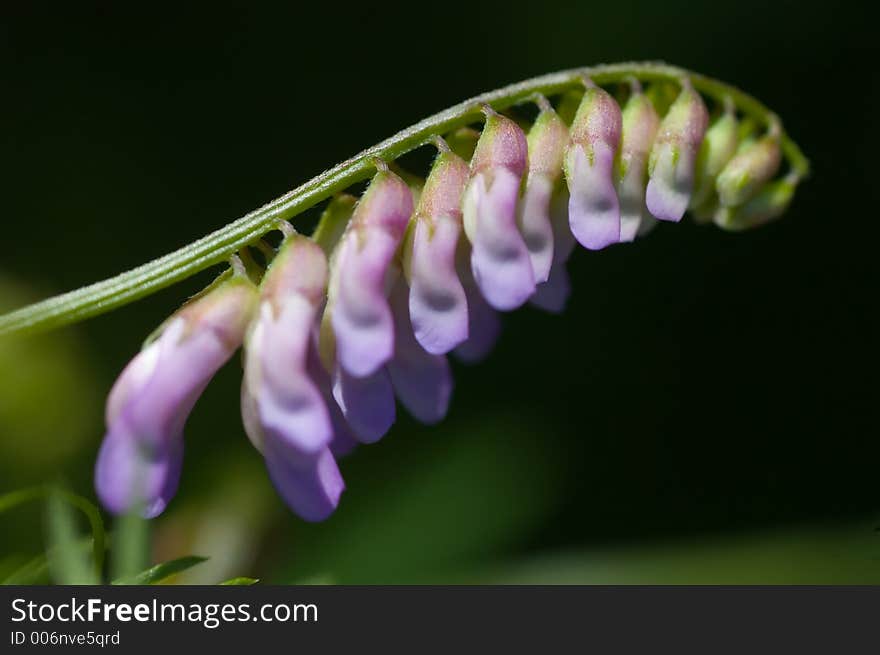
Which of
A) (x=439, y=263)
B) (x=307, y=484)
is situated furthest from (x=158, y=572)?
(x=439, y=263)

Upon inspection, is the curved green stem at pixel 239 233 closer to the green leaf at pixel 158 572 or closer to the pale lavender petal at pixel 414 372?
the pale lavender petal at pixel 414 372

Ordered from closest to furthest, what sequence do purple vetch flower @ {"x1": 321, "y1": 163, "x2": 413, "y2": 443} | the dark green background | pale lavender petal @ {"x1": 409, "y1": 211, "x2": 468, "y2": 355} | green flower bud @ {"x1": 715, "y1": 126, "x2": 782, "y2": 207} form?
purple vetch flower @ {"x1": 321, "y1": 163, "x2": 413, "y2": 443} < pale lavender petal @ {"x1": 409, "y1": 211, "x2": 468, "y2": 355} < green flower bud @ {"x1": 715, "y1": 126, "x2": 782, "y2": 207} < the dark green background

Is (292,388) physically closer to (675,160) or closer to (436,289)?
(436,289)

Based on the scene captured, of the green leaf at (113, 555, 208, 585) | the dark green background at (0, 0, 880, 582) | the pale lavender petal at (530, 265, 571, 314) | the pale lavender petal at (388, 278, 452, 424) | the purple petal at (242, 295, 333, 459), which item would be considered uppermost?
the dark green background at (0, 0, 880, 582)

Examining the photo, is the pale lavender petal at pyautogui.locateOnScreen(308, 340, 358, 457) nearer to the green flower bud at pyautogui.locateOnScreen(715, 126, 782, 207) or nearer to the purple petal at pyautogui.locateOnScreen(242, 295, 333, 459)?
the purple petal at pyautogui.locateOnScreen(242, 295, 333, 459)

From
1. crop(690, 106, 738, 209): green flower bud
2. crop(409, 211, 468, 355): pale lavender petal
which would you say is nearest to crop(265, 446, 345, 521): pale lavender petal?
crop(409, 211, 468, 355): pale lavender petal

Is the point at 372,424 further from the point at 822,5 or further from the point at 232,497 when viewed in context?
the point at 822,5

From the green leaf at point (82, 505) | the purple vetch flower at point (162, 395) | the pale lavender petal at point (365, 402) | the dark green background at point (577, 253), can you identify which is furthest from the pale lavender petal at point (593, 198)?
the dark green background at point (577, 253)
